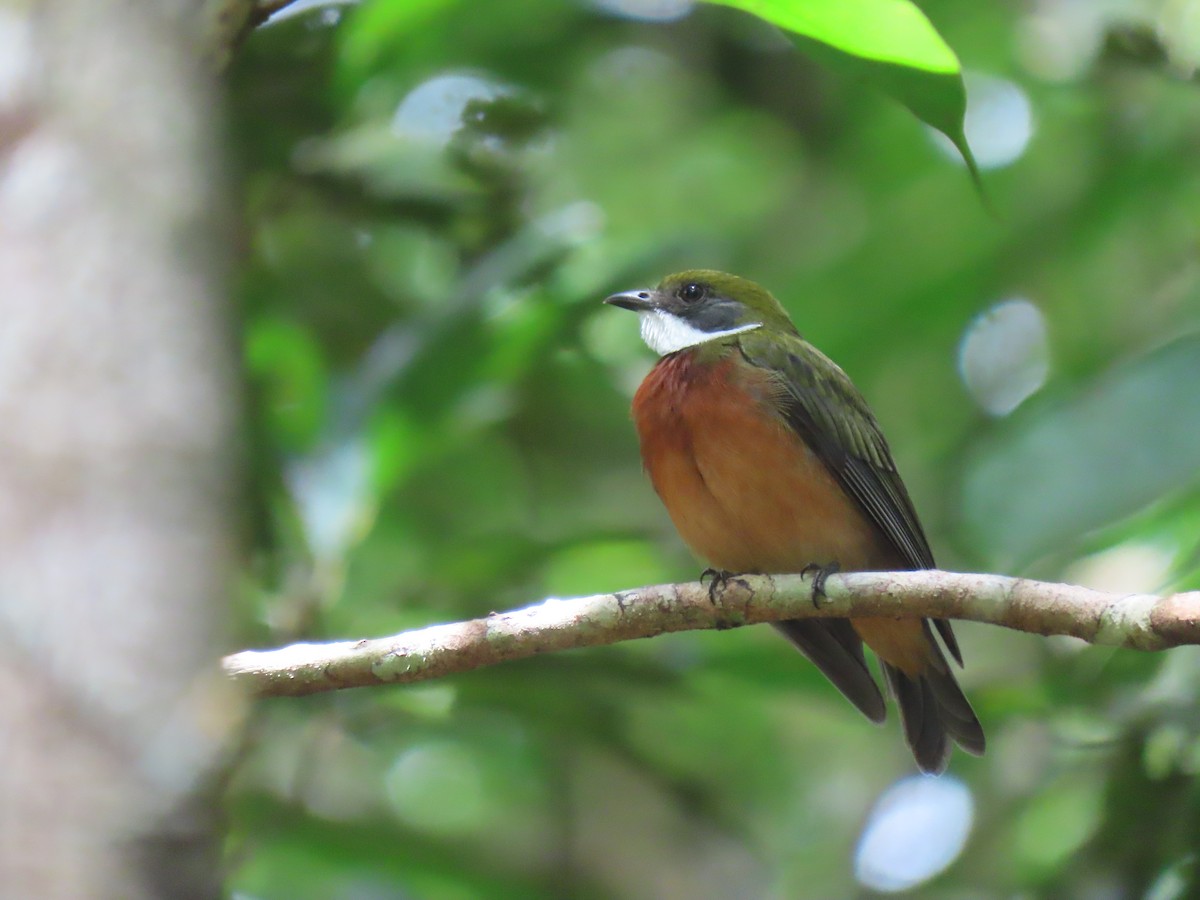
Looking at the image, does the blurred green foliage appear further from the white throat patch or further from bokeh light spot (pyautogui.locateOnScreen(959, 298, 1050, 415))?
the white throat patch

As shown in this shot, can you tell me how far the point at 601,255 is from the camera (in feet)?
18.8

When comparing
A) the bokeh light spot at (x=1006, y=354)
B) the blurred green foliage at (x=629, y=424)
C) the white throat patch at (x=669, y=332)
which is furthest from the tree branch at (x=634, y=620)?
the bokeh light spot at (x=1006, y=354)

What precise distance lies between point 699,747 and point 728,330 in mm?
2260

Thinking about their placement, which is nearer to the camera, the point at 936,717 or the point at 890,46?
the point at 890,46

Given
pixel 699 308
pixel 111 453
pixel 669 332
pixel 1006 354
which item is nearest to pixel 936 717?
pixel 669 332

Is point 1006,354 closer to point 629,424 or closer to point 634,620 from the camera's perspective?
point 629,424

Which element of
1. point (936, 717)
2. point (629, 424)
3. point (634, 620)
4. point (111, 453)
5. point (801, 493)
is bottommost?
point (629, 424)

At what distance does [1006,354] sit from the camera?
24.6 ft

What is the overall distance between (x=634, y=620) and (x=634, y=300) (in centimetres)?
257

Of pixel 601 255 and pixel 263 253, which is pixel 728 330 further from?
pixel 263 253

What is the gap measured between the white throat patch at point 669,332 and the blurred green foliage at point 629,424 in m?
0.22

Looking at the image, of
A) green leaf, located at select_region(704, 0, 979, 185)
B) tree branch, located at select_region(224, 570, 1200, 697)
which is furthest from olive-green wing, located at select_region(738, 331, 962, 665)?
green leaf, located at select_region(704, 0, 979, 185)

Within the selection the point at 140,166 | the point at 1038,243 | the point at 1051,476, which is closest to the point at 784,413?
the point at 1051,476

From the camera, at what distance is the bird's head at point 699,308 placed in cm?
572
